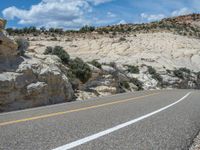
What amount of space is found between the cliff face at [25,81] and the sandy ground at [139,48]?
104 feet

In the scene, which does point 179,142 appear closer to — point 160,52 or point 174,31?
point 160,52

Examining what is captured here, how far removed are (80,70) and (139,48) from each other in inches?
1545

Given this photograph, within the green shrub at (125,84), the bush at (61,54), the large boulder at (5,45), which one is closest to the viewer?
A: the large boulder at (5,45)

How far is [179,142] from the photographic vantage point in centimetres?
703

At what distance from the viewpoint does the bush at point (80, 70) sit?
26.4 meters

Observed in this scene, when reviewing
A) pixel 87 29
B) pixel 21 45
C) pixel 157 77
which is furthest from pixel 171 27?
pixel 21 45

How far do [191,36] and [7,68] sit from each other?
226 ft

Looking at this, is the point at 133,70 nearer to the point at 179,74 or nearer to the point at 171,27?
the point at 179,74

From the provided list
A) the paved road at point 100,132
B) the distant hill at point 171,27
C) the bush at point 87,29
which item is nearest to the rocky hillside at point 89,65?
the distant hill at point 171,27

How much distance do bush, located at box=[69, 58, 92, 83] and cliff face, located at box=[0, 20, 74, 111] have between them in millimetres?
5073

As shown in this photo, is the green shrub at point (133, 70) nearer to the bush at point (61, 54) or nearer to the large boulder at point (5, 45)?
the bush at point (61, 54)

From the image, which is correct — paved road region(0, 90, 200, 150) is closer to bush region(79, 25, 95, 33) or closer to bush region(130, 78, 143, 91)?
bush region(130, 78, 143, 91)

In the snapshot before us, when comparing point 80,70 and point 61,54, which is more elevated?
point 61,54

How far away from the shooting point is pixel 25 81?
1778cm
